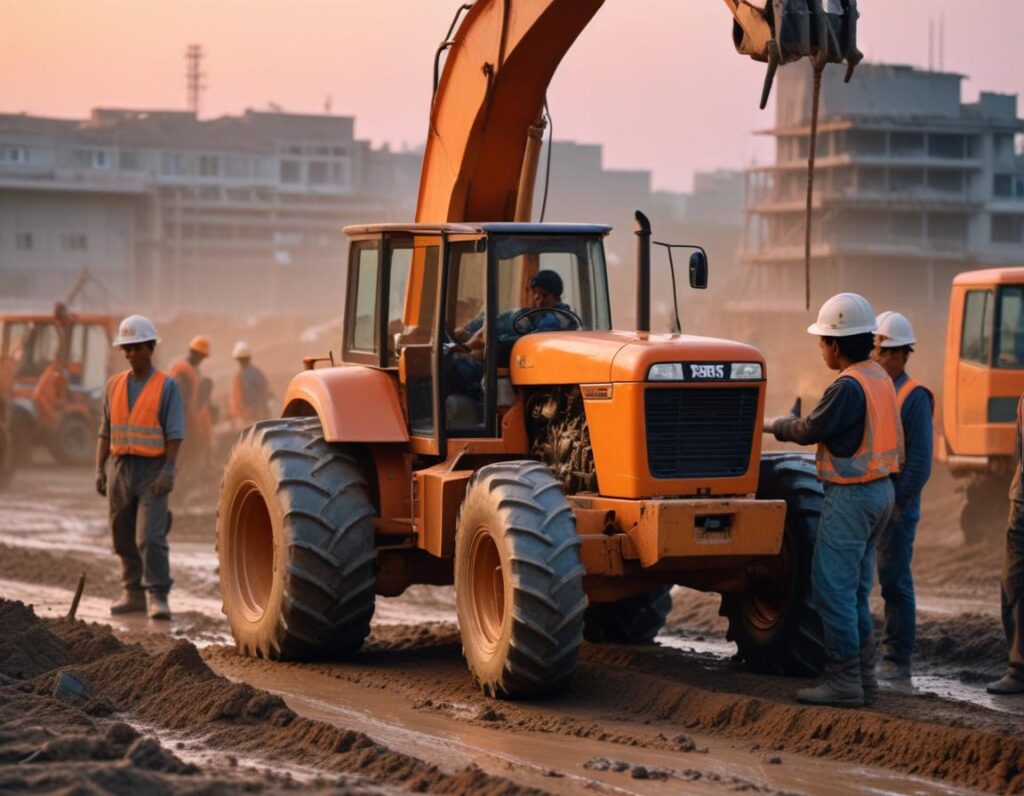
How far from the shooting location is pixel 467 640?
8891 mm

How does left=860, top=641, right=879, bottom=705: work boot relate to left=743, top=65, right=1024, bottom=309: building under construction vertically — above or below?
Answer: below

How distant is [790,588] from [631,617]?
180 cm

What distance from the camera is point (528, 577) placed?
26.6 feet

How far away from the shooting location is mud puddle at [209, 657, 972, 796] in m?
6.91

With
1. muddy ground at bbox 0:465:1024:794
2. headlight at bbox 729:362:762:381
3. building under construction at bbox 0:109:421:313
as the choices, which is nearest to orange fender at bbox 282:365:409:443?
muddy ground at bbox 0:465:1024:794

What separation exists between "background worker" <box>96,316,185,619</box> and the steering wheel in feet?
A: 11.8

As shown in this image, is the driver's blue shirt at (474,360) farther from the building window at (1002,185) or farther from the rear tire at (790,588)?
the building window at (1002,185)

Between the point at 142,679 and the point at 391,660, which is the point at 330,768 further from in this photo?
the point at 391,660

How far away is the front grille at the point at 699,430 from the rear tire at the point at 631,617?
2266 millimetres

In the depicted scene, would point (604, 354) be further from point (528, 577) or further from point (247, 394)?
point (247, 394)

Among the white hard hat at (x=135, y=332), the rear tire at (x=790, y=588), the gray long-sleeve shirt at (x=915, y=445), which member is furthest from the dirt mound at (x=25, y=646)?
the gray long-sleeve shirt at (x=915, y=445)

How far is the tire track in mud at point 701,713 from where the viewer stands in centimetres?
734

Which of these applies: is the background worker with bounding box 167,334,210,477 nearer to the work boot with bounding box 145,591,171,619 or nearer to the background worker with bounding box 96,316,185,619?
the background worker with bounding box 96,316,185,619

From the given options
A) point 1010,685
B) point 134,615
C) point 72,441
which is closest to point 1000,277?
point 1010,685
